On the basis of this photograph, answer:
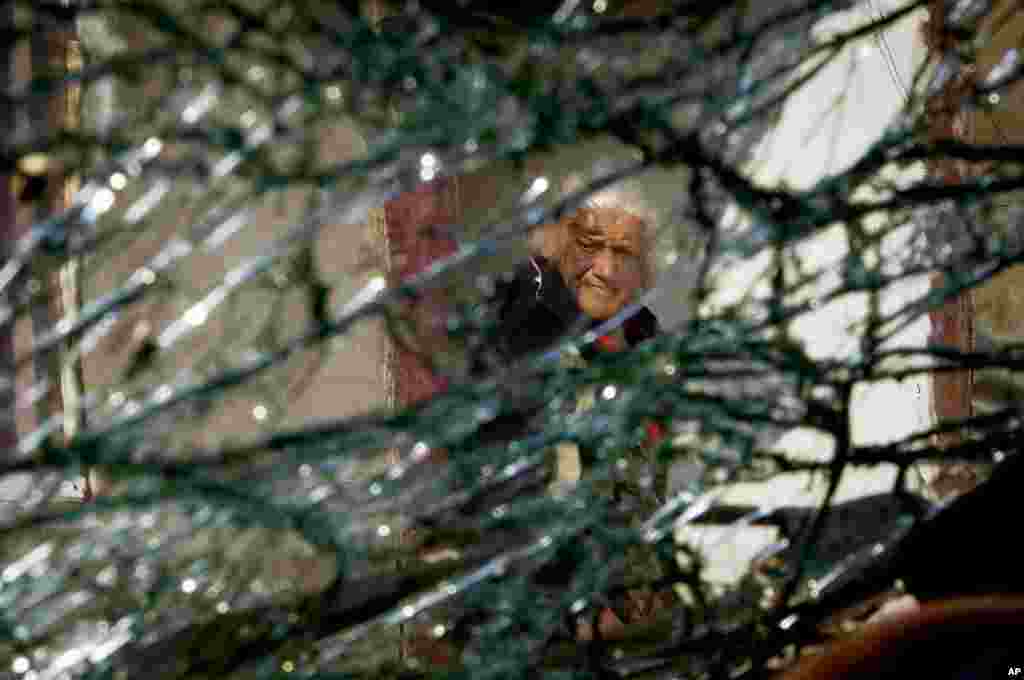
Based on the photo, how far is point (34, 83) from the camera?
488 mm

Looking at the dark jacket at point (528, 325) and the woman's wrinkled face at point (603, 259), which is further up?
the woman's wrinkled face at point (603, 259)

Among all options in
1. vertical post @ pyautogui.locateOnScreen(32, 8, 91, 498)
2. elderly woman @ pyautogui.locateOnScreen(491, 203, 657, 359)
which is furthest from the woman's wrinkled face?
vertical post @ pyautogui.locateOnScreen(32, 8, 91, 498)

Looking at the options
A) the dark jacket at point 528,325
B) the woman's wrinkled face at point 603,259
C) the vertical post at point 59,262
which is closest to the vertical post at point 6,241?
the vertical post at point 59,262

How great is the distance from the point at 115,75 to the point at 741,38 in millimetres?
433

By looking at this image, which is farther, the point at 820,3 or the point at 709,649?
the point at 709,649

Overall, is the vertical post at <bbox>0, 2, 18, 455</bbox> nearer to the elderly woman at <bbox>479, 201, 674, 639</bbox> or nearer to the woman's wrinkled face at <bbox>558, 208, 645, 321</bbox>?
the elderly woman at <bbox>479, 201, 674, 639</bbox>

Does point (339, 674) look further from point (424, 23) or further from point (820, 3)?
point (820, 3)

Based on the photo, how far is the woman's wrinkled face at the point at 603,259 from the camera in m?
1.12

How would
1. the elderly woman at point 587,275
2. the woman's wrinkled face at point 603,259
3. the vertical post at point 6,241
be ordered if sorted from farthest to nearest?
the woman's wrinkled face at point 603,259
the elderly woman at point 587,275
the vertical post at point 6,241

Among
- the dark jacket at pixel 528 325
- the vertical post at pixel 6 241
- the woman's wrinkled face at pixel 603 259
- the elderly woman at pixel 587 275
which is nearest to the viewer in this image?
the vertical post at pixel 6 241

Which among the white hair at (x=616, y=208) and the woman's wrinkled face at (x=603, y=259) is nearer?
the white hair at (x=616, y=208)

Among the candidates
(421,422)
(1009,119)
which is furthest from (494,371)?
(1009,119)

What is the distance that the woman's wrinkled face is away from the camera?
1.12 meters

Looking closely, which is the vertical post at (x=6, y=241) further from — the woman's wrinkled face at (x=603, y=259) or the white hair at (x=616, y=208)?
the woman's wrinkled face at (x=603, y=259)
